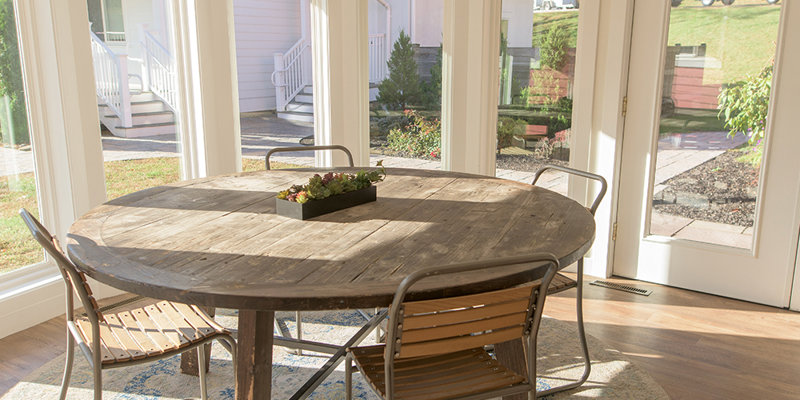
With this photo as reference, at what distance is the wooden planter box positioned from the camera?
2.15 meters

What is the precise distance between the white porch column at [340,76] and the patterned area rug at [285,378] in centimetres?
173

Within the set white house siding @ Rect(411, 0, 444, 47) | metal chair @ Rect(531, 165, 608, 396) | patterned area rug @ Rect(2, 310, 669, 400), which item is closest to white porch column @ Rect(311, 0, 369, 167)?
white house siding @ Rect(411, 0, 444, 47)

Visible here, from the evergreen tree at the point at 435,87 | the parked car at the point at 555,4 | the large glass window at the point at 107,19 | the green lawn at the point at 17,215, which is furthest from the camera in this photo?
the evergreen tree at the point at 435,87

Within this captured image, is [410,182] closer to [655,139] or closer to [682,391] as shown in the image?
[682,391]

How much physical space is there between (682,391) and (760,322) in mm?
1079

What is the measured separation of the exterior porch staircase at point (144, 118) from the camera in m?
3.60

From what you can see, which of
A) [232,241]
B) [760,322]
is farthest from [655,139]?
[232,241]

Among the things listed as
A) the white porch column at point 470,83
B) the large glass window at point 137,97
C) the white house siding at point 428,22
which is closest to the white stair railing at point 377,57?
the white house siding at point 428,22

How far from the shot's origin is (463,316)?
160cm

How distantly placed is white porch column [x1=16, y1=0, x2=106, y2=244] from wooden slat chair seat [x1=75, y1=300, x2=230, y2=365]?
154cm

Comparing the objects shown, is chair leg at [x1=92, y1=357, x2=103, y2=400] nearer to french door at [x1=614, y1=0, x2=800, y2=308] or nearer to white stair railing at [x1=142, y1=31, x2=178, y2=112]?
white stair railing at [x1=142, y1=31, x2=178, y2=112]

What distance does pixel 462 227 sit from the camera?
2090 millimetres

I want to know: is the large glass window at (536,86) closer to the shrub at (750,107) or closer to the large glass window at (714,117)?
the large glass window at (714,117)

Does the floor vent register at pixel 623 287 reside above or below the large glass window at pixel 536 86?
below
